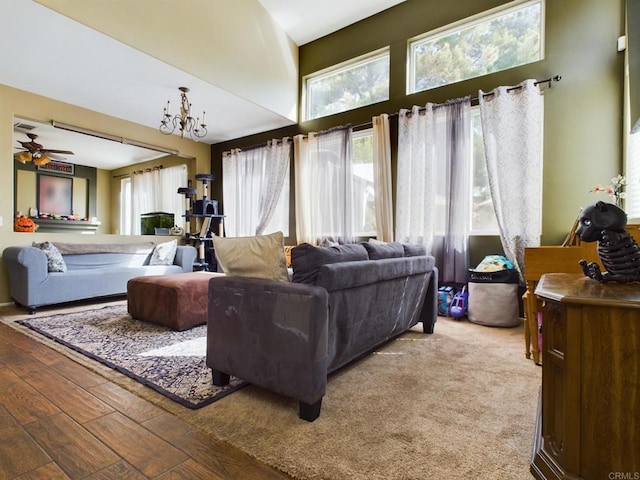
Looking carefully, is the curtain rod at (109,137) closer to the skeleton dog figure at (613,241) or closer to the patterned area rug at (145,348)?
the patterned area rug at (145,348)

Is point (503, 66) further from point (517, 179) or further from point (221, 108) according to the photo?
point (221, 108)

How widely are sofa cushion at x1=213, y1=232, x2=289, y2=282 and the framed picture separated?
5.85 metres

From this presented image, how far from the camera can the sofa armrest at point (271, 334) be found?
1508 mm

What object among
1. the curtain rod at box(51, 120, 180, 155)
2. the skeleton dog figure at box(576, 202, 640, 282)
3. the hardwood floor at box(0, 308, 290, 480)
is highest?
the curtain rod at box(51, 120, 180, 155)

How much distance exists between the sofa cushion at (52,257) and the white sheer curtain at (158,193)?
230cm

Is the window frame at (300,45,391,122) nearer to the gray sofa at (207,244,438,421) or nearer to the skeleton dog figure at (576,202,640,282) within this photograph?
the gray sofa at (207,244,438,421)

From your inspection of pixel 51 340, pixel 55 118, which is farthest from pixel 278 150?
pixel 51 340

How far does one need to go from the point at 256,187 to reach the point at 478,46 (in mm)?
3865

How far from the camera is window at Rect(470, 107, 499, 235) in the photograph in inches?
149

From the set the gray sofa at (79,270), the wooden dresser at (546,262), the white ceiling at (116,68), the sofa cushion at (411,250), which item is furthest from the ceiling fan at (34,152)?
the wooden dresser at (546,262)

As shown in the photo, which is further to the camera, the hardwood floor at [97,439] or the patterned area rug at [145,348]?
the patterned area rug at [145,348]

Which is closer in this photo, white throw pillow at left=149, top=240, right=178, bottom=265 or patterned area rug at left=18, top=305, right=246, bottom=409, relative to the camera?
patterned area rug at left=18, top=305, right=246, bottom=409

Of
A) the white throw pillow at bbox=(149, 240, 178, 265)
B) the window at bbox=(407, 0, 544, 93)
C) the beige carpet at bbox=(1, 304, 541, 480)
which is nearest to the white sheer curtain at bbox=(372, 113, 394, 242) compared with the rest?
the window at bbox=(407, 0, 544, 93)

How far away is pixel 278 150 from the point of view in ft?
18.2
